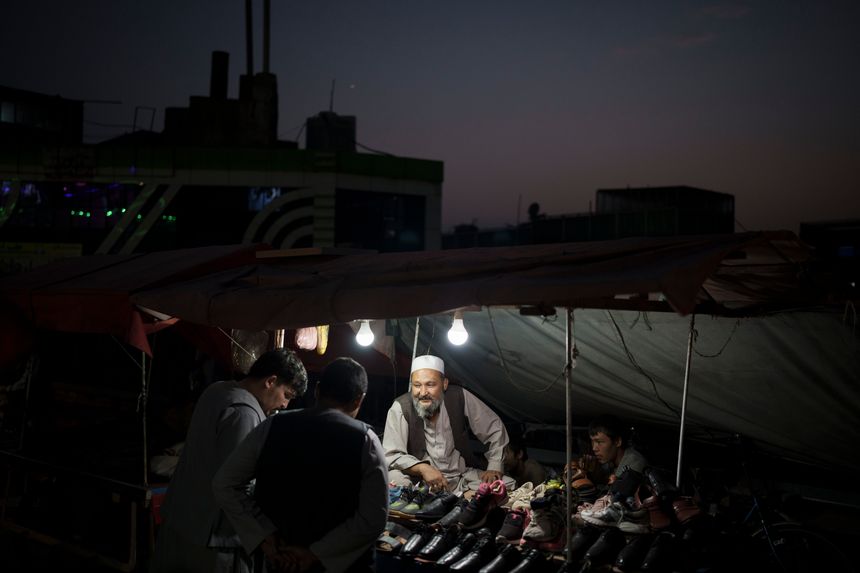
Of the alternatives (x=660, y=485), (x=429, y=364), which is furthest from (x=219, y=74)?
(x=660, y=485)

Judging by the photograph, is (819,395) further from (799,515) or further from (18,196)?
(18,196)

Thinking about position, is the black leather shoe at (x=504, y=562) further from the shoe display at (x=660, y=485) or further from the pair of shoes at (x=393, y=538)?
the shoe display at (x=660, y=485)

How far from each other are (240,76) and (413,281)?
20.5m

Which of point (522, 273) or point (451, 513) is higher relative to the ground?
point (522, 273)

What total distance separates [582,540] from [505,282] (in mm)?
2114

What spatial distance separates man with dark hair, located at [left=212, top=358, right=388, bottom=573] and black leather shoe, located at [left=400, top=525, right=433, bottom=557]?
1.34 m

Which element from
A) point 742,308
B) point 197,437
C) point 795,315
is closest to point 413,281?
point 197,437

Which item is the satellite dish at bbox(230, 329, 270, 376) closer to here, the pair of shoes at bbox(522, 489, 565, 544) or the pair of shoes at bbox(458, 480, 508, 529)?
the pair of shoes at bbox(458, 480, 508, 529)

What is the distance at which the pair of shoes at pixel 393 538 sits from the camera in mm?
5324

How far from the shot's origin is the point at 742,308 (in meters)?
5.67

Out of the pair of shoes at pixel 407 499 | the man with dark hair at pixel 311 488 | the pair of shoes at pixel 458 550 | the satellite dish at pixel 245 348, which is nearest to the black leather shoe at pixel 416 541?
the pair of shoes at pixel 458 550

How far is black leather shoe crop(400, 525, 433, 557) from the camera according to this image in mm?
5219

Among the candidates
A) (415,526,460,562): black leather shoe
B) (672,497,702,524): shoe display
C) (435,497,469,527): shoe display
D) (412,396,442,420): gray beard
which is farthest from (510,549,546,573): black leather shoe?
(412,396,442,420): gray beard

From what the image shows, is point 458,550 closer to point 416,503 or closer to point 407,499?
point 416,503
